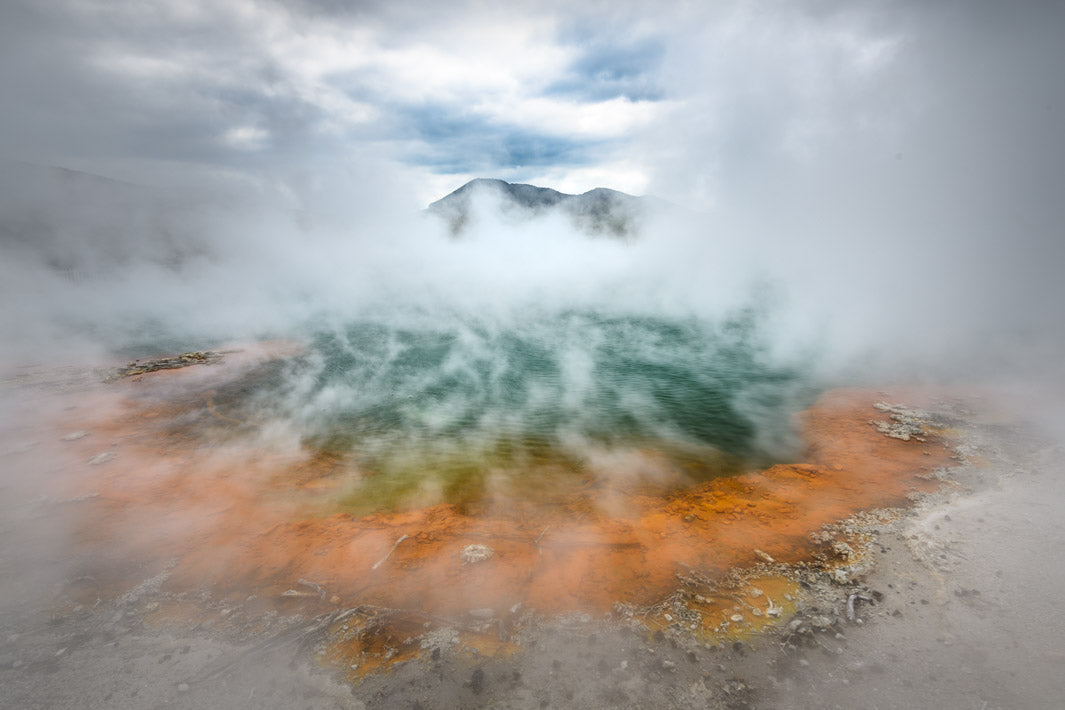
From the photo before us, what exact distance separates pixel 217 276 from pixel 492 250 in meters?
35.5

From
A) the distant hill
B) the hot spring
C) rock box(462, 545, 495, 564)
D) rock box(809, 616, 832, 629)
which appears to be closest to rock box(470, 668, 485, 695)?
rock box(462, 545, 495, 564)

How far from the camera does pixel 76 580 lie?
17.9 ft

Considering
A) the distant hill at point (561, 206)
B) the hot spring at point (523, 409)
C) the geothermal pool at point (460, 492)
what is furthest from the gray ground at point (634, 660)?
the distant hill at point (561, 206)

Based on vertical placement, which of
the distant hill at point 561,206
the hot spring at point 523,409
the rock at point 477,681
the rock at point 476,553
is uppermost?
the distant hill at point 561,206

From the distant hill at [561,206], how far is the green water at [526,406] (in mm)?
50220

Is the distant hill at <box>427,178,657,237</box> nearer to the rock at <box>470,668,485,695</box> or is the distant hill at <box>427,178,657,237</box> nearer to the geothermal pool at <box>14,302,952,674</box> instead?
the geothermal pool at <box>14,302,952,674</box>

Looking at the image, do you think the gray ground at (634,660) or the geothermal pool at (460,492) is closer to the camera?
the gray ground at (634,660)

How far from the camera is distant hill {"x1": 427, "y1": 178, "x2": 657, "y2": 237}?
73.2 m

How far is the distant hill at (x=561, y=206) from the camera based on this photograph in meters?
73.2

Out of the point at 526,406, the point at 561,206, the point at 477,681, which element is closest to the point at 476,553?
the point at 477,681

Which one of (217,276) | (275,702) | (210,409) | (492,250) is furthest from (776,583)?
(492,250)

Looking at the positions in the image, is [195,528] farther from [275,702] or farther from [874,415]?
[874,415]

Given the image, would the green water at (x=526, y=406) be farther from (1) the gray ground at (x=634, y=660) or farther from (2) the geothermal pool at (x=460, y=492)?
(1) the gray ground at (x=634, y=660)

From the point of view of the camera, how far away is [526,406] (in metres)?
12.8
